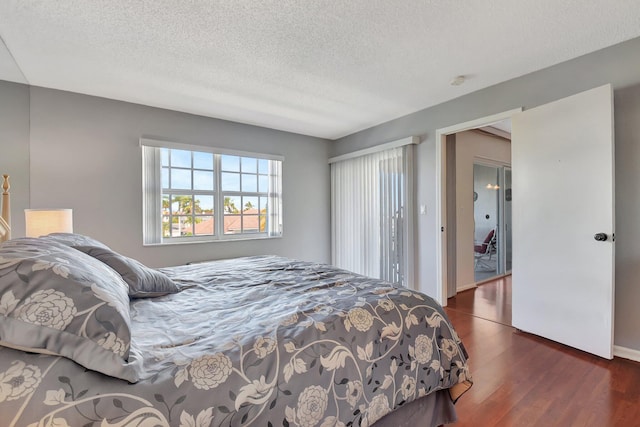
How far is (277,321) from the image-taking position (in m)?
1.14

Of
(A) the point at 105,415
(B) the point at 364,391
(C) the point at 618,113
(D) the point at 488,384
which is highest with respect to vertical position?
(C) the point at 618,113

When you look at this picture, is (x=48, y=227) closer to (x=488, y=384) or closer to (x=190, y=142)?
(x=190, y=142)

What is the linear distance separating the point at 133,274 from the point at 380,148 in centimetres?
323

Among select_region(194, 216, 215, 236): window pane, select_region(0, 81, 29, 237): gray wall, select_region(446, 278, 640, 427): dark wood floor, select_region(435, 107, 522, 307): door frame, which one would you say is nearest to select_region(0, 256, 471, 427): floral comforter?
select_region(446, 278, 640, 427): dark wood floor

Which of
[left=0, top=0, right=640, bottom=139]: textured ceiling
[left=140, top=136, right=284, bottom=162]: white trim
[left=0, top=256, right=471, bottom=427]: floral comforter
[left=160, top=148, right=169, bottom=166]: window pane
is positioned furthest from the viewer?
[left=160, top=148, right=169, bottom=166]: window pane

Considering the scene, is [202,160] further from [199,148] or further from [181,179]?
[181,179]

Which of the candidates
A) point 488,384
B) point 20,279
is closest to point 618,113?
point 488,384

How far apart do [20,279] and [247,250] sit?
3224mm

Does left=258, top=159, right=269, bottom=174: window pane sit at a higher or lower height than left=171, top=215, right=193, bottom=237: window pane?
higher

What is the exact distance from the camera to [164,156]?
3398 millimetres

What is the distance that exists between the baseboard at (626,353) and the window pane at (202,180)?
4251mm

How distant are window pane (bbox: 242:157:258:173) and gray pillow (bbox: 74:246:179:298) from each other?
2.59m

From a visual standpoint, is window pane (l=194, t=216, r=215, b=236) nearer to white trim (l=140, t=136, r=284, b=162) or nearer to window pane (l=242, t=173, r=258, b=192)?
window pane (l=242, t=173, r=258, b=192)

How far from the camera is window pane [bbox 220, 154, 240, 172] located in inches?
150
